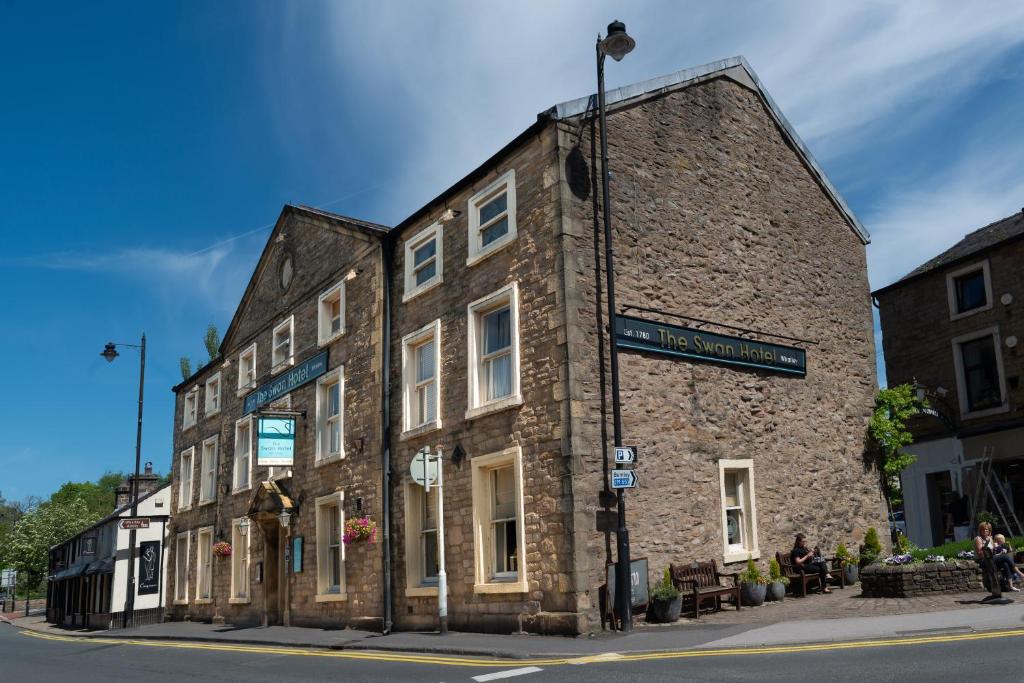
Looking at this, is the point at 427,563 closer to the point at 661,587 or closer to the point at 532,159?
the point at 661,587

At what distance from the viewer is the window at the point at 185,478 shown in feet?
110

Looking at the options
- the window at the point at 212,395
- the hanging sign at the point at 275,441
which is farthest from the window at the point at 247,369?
the hanging sign at the point at 275,441

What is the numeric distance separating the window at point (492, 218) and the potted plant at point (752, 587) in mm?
7092

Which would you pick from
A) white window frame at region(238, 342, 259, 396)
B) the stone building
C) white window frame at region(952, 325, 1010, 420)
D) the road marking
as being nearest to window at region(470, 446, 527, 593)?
the stone building

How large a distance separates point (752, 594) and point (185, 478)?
24.1m

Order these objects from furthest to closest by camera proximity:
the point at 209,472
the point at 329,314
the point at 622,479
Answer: the point at 209,472
the point at 329,314
the point at 622,479

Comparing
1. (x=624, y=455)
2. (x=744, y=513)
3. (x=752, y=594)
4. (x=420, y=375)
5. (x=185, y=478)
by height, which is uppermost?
(x=420, y=375)

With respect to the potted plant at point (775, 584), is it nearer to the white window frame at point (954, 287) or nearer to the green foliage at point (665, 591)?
the green foliage at point (665, 591)

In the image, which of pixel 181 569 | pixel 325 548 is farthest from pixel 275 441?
pixel 181 569

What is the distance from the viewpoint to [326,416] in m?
23.2

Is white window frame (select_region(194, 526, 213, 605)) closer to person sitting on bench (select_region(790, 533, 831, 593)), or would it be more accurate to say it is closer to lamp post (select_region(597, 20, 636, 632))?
lamp post (select_region(597, 20, 636, 632))

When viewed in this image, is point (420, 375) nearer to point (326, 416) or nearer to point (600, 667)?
point (326, 416)

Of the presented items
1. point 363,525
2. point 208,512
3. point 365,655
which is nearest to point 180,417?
point 208,512

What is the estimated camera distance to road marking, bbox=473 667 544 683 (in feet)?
33.3
